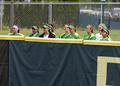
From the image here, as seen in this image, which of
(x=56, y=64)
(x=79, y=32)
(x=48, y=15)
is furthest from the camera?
(x=79, y=32)

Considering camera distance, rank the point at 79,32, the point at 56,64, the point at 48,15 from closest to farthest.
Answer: the point at 56,64 < the point at 48,15 < the point at 79,32

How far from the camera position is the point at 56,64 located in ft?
26.5

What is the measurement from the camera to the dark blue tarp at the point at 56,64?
7859 mm

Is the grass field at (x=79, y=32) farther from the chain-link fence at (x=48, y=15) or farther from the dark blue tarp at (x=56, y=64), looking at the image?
the dark blue tarp at (x=56, y=64)

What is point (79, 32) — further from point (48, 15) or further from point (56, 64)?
point (56, 64)

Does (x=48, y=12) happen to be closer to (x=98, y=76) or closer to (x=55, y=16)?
(x=55, y=16)

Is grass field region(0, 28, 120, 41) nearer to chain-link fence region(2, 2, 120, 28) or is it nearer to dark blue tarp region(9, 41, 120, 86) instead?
chain-link fence region(2, 2, 120, 28)

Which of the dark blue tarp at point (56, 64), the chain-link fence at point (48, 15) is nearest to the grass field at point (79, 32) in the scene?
the chain-link fence at point (48, 15)

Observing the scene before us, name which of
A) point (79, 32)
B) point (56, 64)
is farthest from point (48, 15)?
point (56, 64)

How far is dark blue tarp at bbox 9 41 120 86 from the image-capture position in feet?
25.8

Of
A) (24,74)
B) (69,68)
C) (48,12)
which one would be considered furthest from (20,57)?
(48,12)

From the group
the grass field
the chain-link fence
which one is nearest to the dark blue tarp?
the chain-link fence

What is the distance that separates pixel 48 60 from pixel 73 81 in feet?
1.91

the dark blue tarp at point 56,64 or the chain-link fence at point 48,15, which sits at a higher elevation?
the chain-link fence at point 48,15
